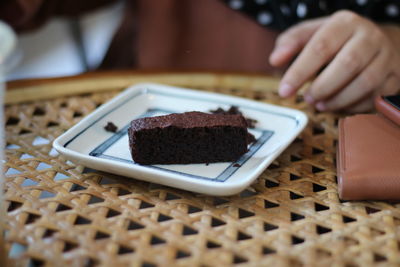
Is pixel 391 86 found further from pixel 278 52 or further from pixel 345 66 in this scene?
pixel 278 52

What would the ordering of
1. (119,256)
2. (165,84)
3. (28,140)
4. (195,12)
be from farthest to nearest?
(195,12) < (165,84) < (28,140) < (119,256)

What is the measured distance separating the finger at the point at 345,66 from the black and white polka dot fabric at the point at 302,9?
0.28m

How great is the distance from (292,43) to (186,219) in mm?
574

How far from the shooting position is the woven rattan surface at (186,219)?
557 mm

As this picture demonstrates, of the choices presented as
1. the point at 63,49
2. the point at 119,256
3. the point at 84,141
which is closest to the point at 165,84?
the point at 84,141

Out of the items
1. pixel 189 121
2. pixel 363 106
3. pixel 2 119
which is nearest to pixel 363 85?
pixel 363 106

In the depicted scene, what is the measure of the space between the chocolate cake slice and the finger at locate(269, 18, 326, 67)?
334 mm

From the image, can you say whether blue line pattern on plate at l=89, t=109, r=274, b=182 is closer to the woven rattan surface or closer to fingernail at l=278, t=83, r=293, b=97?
the woven rattan surface

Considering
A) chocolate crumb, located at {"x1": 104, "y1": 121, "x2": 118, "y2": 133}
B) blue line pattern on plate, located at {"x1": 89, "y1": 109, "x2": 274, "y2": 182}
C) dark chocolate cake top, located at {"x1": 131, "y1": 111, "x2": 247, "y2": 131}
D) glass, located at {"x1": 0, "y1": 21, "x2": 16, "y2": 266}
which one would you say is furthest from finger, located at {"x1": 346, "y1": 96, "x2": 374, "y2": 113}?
glass, located at {"x1": 0, "y1": 21, "x2": 16, "y2": 266}

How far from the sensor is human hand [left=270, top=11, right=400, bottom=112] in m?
0.93

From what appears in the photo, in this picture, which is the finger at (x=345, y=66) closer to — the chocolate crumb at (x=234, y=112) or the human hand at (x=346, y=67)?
the human hand at (x=346, y=67)

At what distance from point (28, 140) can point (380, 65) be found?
2.41 ft

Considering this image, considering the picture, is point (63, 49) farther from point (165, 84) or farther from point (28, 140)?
point (28, 140)

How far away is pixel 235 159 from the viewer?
29.5 inches
